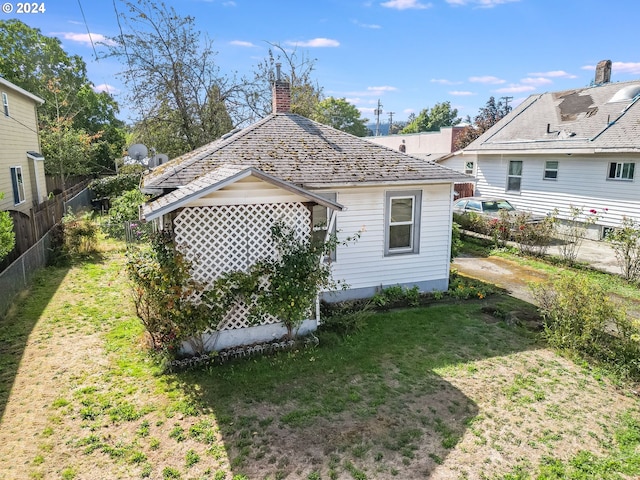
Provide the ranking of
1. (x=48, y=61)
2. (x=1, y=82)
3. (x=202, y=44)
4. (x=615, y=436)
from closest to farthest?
(x=615, y=436) < (x=1, y=82) < (x=202, y=44) < (x=48, y=61)

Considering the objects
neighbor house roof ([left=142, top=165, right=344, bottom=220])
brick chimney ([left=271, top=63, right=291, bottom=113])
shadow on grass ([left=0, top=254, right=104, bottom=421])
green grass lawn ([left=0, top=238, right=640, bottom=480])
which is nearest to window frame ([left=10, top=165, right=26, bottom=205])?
shadow on grass ([left=0, top=254, right=104, bottom=421])

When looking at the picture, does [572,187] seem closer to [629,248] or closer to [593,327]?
[629,248]

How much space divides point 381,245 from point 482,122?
115 feet

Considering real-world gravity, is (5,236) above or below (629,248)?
above

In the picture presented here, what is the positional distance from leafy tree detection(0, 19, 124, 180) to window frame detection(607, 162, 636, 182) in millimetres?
35551

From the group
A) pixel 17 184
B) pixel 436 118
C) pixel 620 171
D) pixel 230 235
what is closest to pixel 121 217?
pixel 17 184

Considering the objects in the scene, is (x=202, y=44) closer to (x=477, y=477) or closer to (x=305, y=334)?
(x=305, y=334)

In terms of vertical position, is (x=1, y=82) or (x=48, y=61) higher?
(x=48, y=61)

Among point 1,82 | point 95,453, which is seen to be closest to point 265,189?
point 95,453

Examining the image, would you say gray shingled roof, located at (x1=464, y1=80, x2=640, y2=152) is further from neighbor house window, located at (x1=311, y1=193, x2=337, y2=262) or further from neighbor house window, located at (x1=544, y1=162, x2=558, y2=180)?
neighbor house window, located at (x1=311, y1=193, x2=337, y2=262)

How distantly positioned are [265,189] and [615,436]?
237 inches

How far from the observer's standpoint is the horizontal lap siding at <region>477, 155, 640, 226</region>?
53.1ft

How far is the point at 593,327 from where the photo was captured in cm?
735

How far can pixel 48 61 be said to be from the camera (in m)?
42.6
